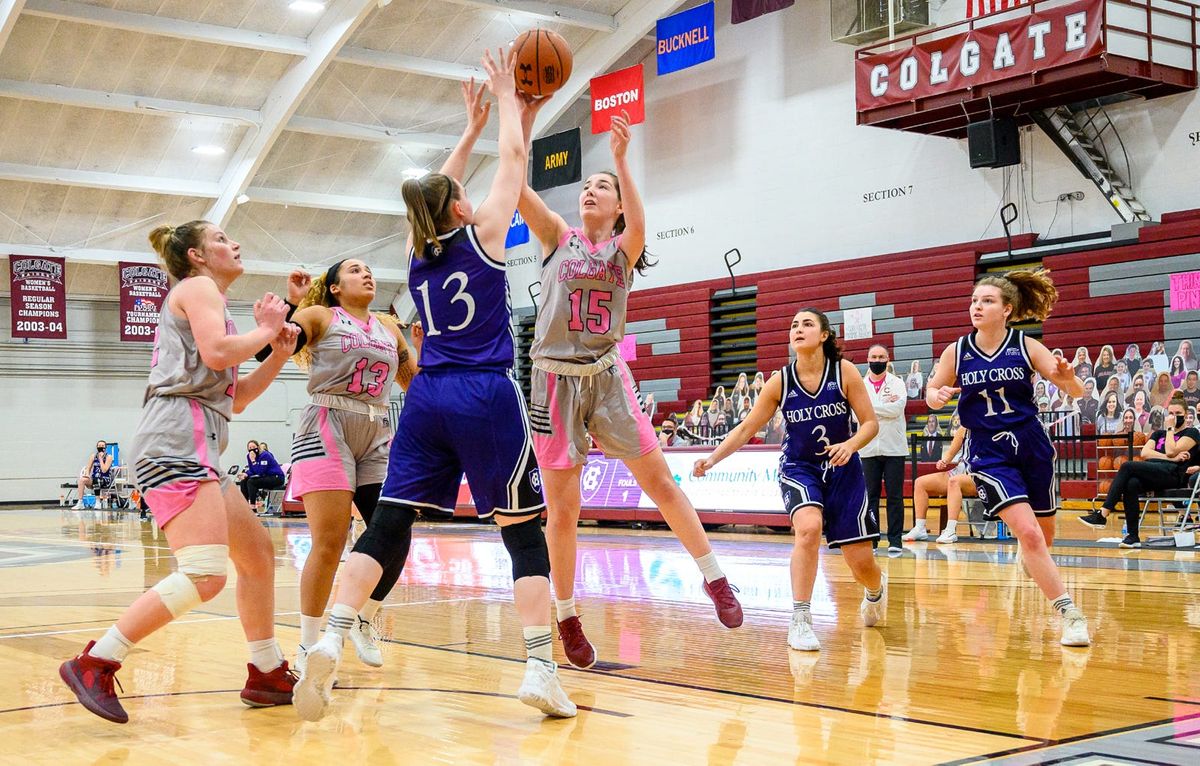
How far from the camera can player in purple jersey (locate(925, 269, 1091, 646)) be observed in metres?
5.34

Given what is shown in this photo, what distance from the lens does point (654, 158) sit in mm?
22469

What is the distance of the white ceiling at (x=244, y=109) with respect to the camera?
20188 millimetres

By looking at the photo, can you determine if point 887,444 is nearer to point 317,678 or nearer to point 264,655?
point 264,655

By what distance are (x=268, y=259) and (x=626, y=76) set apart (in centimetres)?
959

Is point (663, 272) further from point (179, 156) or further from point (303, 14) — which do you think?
point (179, 156)

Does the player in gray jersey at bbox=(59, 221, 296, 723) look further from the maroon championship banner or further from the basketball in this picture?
the maroon championship banner

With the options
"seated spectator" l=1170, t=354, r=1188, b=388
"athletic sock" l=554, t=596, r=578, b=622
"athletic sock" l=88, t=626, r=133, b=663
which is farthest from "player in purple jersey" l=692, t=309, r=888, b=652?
"seated spectator" l=1170, t=354, r=1188, b=388

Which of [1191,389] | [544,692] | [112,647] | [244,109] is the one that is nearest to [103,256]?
[244,109]

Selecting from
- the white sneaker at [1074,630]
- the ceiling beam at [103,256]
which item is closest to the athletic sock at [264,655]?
the white sneaker at [1074,630]

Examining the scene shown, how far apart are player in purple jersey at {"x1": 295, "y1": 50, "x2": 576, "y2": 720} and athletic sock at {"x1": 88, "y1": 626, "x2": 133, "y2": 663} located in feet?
2.15

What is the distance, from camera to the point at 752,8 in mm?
19094

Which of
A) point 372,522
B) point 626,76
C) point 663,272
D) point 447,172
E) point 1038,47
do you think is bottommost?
point 372,522

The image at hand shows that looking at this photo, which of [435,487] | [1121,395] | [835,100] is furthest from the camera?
[835,100]

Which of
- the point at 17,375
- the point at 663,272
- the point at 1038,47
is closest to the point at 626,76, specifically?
the point at 663,272
